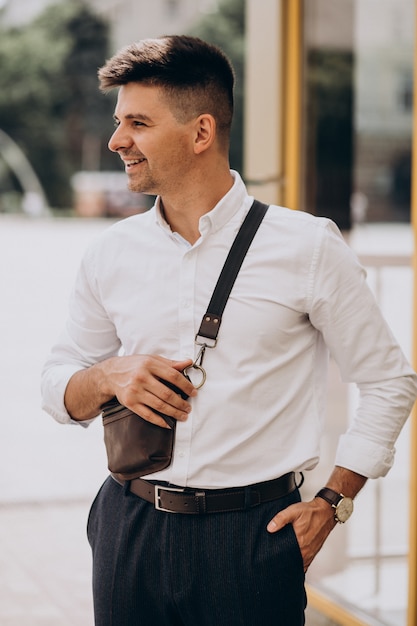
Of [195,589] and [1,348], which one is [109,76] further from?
[1,348]

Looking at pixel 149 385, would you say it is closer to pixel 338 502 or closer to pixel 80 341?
pixel 80 341

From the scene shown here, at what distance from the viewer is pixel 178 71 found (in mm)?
2061

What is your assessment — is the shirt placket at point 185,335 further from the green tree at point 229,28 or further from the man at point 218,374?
the green tree at point 229,28

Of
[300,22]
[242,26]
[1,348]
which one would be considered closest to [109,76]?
[300,22]

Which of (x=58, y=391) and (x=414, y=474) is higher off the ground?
(x=58, y=391)

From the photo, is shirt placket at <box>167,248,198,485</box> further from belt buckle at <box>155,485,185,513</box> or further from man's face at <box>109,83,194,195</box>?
man's face at <box>109,83,194,195</box>

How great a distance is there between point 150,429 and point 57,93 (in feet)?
175

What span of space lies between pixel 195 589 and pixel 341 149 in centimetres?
280

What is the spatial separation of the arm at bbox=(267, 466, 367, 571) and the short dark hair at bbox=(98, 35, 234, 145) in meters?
0.81

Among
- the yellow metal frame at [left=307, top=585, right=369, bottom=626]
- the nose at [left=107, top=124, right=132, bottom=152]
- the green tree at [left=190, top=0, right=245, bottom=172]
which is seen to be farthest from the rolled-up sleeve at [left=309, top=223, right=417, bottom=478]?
the green tree at [left=190, top=0, right=245, bottom=172]

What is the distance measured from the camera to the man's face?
81.3 inches

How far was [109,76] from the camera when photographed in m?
2.06

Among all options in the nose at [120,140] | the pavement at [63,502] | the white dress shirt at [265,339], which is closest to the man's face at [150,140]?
→ the nose at [120,140]

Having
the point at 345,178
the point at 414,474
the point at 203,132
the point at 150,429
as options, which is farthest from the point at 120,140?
the point at 345,178
